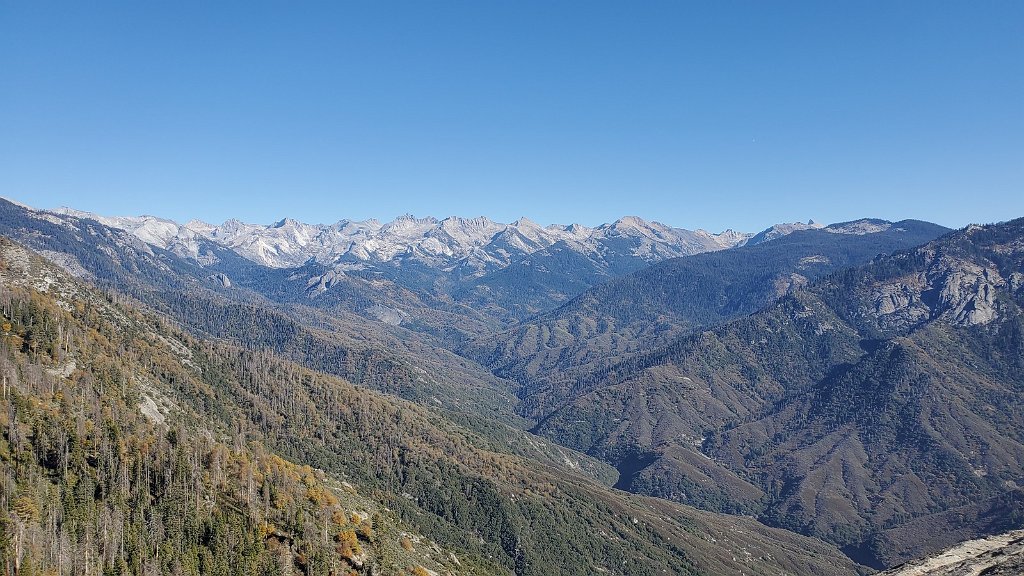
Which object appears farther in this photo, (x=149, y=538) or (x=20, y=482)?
(x=149, y=538)

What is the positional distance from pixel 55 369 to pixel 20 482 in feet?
219

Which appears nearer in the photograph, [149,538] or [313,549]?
[149,538]

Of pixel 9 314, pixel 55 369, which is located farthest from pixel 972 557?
pixel 9 314

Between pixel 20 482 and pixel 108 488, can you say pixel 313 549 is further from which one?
pixel 20 482

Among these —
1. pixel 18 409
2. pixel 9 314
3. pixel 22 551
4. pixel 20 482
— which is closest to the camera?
pixel 22 551

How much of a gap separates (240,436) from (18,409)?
66.8m

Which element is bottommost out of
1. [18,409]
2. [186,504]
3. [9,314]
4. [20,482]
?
[186,504]

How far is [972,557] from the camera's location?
142m

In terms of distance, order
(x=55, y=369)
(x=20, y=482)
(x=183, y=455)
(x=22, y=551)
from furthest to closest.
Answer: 1. (x=55, y=369)
2. (x=183, y=455)
3. (x=20, y=482)
4. (x=22, y=551)

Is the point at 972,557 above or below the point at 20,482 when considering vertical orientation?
below

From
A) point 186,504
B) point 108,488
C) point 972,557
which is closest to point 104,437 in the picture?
point 108,488

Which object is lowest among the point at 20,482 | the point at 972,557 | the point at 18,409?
the point at 972,557

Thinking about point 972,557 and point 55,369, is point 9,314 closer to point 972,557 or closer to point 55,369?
point 55,369

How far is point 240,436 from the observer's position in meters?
186
